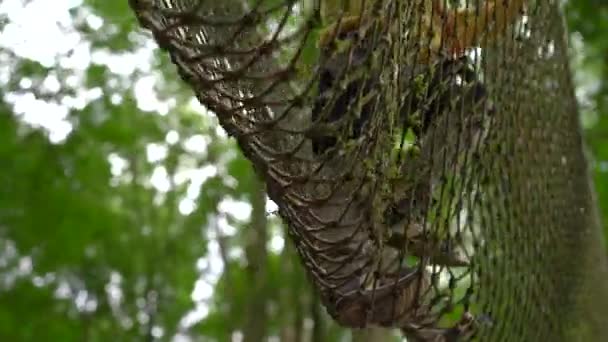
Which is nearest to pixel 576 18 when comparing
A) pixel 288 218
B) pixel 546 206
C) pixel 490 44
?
pixel 546 206

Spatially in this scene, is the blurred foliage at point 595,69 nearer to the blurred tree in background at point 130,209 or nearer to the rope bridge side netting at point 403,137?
the blurred tree in background at point 130,209

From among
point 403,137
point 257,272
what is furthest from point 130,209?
point 403,137

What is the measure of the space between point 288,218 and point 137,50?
358cm

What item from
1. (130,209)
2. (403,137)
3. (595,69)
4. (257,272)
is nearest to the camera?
(403,137)

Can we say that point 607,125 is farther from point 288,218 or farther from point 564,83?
point 288,218

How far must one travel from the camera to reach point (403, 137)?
1488mm

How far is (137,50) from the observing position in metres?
4.95

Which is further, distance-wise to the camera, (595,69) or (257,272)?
(257,272)

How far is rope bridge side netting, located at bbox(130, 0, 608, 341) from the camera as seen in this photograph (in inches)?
49.6

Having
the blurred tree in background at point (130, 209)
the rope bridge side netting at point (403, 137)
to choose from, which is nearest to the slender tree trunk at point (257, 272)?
the blurred tree in background at point (130, 209)

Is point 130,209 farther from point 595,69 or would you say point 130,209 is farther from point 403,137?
point 403,137

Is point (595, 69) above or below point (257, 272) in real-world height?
above

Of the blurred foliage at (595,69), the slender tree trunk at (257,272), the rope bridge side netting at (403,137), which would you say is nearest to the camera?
the rope bridge side netting at (403,137)

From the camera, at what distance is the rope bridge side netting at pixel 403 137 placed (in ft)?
4.14
